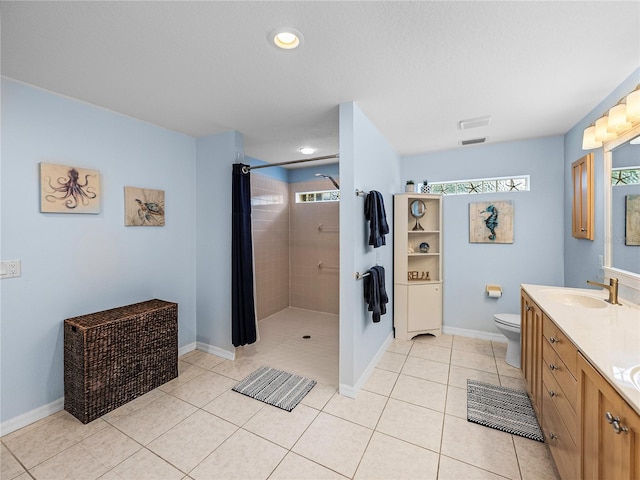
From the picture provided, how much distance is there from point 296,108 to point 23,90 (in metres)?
1.89

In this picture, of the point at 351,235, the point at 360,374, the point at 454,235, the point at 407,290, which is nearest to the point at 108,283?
the point at 351,235

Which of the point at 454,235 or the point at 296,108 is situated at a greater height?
the point at 296,108

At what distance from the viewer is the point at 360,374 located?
7.86 ft

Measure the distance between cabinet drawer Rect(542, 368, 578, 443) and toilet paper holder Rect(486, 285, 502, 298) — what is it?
166 centimetres

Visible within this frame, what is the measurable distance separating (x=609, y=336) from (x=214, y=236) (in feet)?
10.1

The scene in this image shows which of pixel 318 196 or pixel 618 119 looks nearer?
pixel 618 119

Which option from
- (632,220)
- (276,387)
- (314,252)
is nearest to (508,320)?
(632,220)

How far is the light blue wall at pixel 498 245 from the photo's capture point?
9.97ft

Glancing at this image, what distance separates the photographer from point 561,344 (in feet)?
4.66

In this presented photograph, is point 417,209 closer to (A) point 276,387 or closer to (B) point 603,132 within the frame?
(B) point 603,132

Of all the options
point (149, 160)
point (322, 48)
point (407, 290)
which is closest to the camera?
point (322, 48)

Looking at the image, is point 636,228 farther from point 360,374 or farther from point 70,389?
point 70,389

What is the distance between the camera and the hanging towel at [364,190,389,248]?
8.03 ft

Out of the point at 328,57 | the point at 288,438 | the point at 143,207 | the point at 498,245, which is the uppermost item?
the point at 328,57
